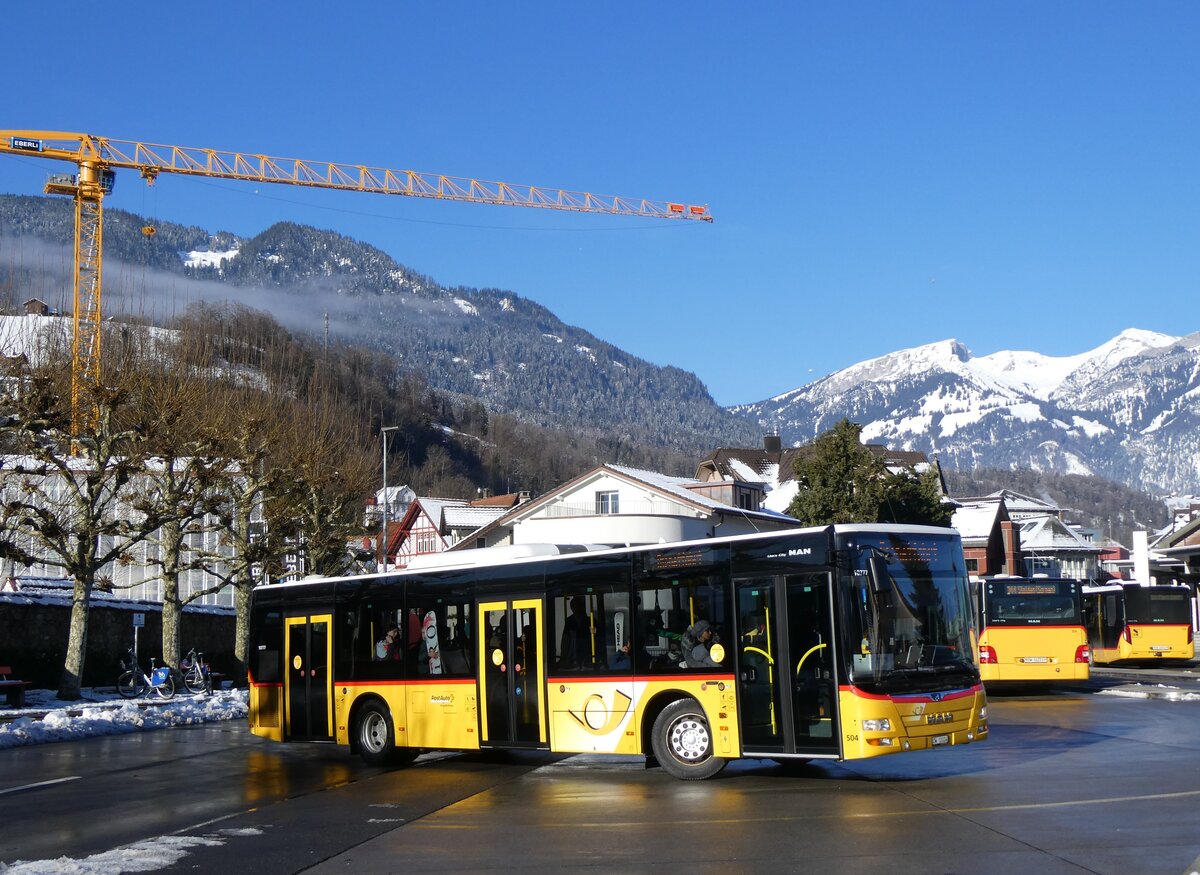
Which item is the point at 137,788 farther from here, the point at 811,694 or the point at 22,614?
the point at 22,614

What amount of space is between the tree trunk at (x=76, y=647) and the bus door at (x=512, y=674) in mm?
18063

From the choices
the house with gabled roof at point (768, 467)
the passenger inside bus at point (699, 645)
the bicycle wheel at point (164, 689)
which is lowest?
the bicycle wheel at point (164, 689)

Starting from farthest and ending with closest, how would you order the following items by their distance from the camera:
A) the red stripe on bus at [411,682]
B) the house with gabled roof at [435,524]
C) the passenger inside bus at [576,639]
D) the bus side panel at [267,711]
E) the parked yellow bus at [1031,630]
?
the house with gabled roof at [435,524] < the parked yellow bus at [1031,630] < the bus side panel at [267,711] < the red stripe on bus at [411,682] < the passenger inside bus at [576,639]

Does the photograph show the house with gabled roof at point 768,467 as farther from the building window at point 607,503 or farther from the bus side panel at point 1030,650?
the bus side panel at point 1030,650

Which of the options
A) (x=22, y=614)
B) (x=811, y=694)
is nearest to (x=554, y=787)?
(x=811, y=694)

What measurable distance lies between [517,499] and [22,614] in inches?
2630

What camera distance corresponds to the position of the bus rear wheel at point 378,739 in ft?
62.2

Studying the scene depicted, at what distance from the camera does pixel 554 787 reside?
15.4 metres

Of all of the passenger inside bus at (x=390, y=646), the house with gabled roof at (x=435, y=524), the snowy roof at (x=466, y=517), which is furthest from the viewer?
the house with gabled roof at (x=435, y=524)

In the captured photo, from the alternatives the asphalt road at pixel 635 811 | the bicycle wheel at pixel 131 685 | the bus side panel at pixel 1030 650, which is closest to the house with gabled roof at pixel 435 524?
the bicycle wheel at pixel 131 685

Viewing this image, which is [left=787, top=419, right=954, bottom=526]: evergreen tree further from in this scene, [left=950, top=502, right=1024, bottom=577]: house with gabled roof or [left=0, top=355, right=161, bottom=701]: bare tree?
[left=0, top=355, right=161, bottom=701]: bare tree

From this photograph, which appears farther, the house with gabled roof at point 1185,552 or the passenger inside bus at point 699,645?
the house with gabled roof at point 1185,552

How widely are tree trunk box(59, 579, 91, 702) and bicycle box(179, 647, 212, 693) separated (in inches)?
200

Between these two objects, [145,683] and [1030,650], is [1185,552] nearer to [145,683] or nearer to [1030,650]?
[1030,650]
